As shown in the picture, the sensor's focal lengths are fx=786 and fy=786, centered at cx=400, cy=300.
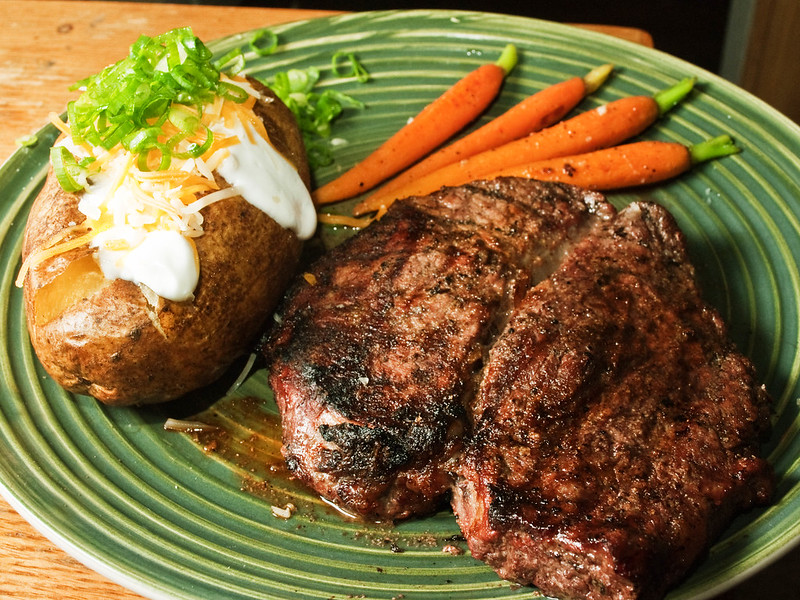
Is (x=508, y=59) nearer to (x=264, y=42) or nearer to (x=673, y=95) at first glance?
(x=673, y=95)

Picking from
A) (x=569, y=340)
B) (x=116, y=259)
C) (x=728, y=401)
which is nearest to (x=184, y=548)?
(x=116, y=259)

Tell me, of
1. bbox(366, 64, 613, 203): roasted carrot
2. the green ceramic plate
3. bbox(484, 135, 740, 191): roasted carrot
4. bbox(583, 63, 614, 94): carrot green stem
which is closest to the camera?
the green ceramic plate

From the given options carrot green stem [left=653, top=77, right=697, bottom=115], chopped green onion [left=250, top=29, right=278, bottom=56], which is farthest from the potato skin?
carrot green stem [left=653, top=77, right=697, bottom=115]

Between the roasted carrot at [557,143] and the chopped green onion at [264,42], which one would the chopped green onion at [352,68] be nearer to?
the chopped green onion at [264,42]

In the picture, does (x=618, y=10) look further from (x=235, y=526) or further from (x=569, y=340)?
(x=235, y=526)

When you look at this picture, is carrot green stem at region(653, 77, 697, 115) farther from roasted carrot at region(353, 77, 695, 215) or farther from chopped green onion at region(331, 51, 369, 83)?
chopped green onion at region(331, 51, 369, 83)

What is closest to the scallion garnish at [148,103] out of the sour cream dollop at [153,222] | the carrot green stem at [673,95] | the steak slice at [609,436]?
the sour cream dollop at [153,222]

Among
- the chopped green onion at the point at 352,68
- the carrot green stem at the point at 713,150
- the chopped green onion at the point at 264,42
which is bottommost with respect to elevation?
the carrot green stem at the point at 713,150
